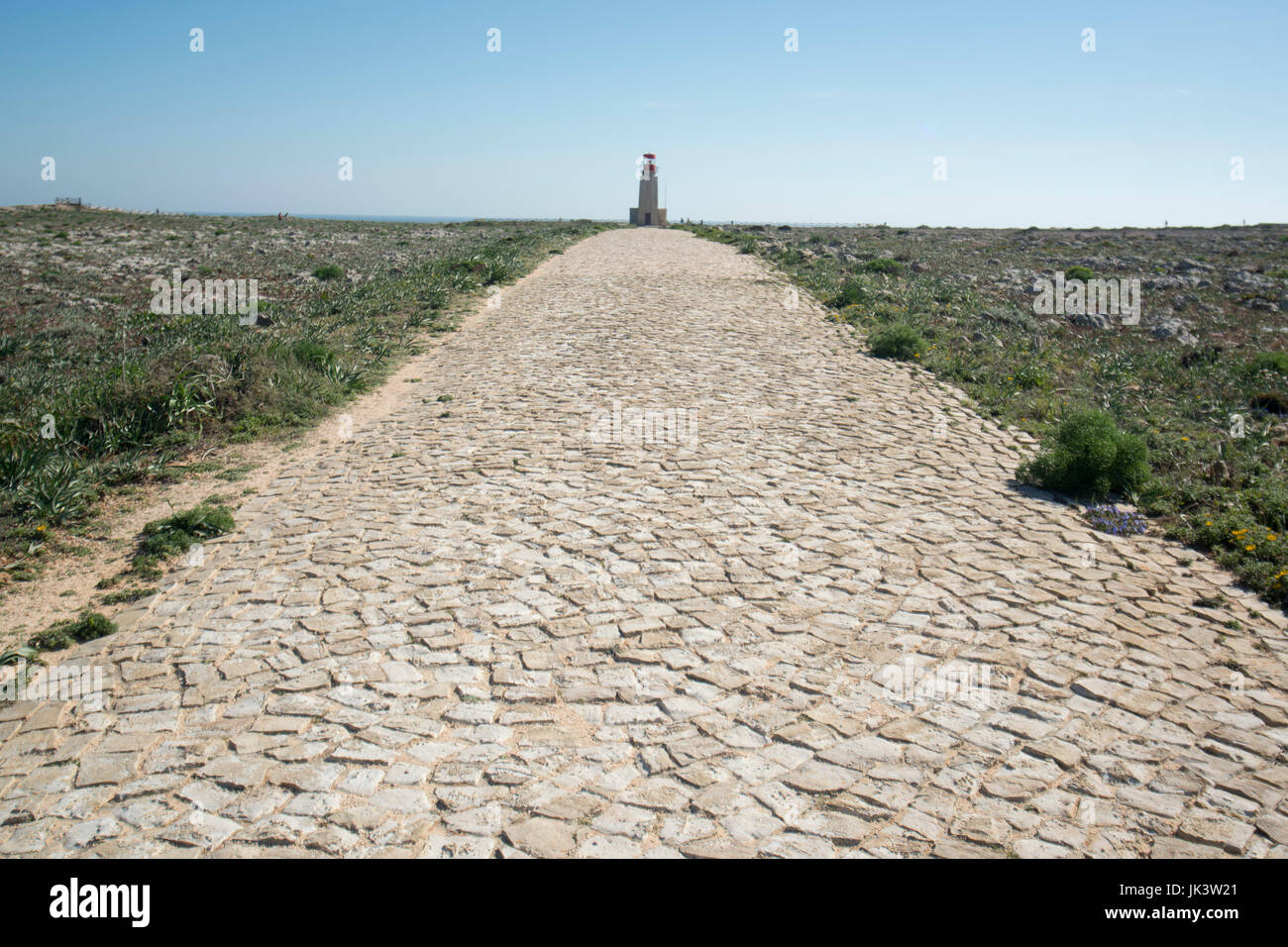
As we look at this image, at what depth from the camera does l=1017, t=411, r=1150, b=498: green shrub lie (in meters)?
8.04

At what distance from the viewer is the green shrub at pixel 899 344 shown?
568 inches

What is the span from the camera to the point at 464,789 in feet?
12.3

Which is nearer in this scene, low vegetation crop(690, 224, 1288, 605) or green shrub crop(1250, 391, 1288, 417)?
low vegetation crop(690, 224, 1288, 605)

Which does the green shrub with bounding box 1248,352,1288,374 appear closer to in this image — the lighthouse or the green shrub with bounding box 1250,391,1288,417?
the green shrub with bounding box 1250,391,1288,417

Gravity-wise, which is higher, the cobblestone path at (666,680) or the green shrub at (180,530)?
the green shrub at (180,530)

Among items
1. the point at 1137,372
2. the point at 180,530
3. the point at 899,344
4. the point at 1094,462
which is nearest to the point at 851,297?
the point at 899,344

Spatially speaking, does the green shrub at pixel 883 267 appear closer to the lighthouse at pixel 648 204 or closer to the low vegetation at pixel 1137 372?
the low vegetation at pixel 1137 372

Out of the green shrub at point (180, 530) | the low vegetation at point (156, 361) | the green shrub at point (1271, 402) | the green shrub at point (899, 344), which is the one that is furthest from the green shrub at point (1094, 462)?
the low vegetation at point (156, 361)

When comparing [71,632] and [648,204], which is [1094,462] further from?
[648,204]

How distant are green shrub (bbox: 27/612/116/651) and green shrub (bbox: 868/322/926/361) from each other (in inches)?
513

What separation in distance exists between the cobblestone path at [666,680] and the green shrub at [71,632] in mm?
152

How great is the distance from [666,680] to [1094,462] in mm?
5991

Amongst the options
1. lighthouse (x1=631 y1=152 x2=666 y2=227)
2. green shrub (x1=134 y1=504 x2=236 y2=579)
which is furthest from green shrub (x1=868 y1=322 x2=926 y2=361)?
lighthouse (x1=631 y1=152 x2=666 y2=227)
